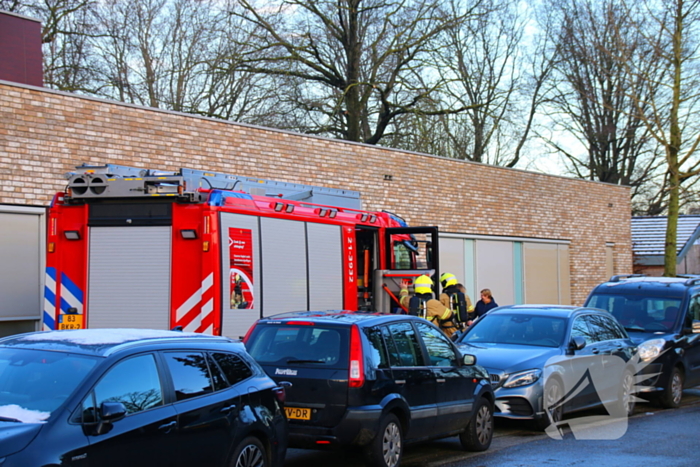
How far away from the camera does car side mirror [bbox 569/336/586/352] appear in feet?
35.7

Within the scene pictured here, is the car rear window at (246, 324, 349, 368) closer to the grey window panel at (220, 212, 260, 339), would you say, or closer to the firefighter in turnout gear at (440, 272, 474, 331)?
the grey window panel at (220, 212, 260, 339)

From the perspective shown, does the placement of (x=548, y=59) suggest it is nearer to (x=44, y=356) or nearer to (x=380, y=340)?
(x=380, y=340)

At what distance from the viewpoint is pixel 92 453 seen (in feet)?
16.3

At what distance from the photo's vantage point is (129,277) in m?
10.5

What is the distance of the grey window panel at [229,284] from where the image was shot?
10539 mm

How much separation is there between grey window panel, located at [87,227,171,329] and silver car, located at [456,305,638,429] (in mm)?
4152

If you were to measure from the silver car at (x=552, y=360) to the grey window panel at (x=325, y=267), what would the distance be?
2.14 metres

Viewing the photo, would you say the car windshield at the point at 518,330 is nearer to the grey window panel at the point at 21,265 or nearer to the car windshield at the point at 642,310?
the car windshield at the point at 642,310

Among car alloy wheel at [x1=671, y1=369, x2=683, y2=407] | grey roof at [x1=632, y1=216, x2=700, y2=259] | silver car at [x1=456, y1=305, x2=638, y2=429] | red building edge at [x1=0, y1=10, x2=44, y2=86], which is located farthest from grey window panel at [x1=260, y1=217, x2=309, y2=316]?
grey roof at [x1=632, y1=216, x2=700, y2=259]

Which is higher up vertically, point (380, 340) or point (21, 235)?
point (21, 235)

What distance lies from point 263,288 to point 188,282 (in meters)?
1.18

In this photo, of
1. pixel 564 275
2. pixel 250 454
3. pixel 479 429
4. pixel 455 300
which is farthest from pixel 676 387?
pixel 564 275

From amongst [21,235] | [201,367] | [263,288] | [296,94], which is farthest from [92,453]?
[296,94]

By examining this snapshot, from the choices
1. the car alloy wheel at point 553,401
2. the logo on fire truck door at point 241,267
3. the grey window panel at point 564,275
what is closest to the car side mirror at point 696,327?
the car alloy wheel at point 553,401
